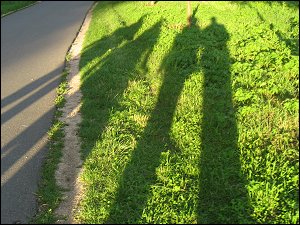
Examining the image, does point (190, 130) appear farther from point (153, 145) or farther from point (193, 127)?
point (153, 145)

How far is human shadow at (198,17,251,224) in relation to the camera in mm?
4406

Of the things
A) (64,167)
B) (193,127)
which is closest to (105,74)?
(193,127)

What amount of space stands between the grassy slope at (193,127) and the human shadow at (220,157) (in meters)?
0.01

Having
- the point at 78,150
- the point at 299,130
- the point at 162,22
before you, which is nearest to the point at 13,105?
Result: the point at 78,150

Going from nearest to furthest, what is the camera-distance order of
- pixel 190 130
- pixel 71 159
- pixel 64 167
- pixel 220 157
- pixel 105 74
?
pixel 220 157 → pixel 64 167 → pixel 71 159 → pixel 190 130 → pixel 105 74

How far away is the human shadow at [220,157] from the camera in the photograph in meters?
4.41

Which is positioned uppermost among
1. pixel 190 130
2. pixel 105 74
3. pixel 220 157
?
pixel 105 74

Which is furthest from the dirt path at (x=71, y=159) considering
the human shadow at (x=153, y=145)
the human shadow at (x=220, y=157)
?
the human shadow at (x=220, y=157)

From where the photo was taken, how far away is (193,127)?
19.8ft

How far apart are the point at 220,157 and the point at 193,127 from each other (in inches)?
34.9

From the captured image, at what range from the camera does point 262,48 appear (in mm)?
8859

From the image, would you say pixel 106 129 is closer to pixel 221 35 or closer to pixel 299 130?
pixel 299 130

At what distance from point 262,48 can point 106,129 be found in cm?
469

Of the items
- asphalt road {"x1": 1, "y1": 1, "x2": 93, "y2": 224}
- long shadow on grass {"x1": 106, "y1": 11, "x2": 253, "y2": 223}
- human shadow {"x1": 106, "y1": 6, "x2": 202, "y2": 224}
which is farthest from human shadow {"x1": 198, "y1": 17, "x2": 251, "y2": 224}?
asphalt road {"x1": 1, "y1": 1, "x2": 93, "y2": 224}
